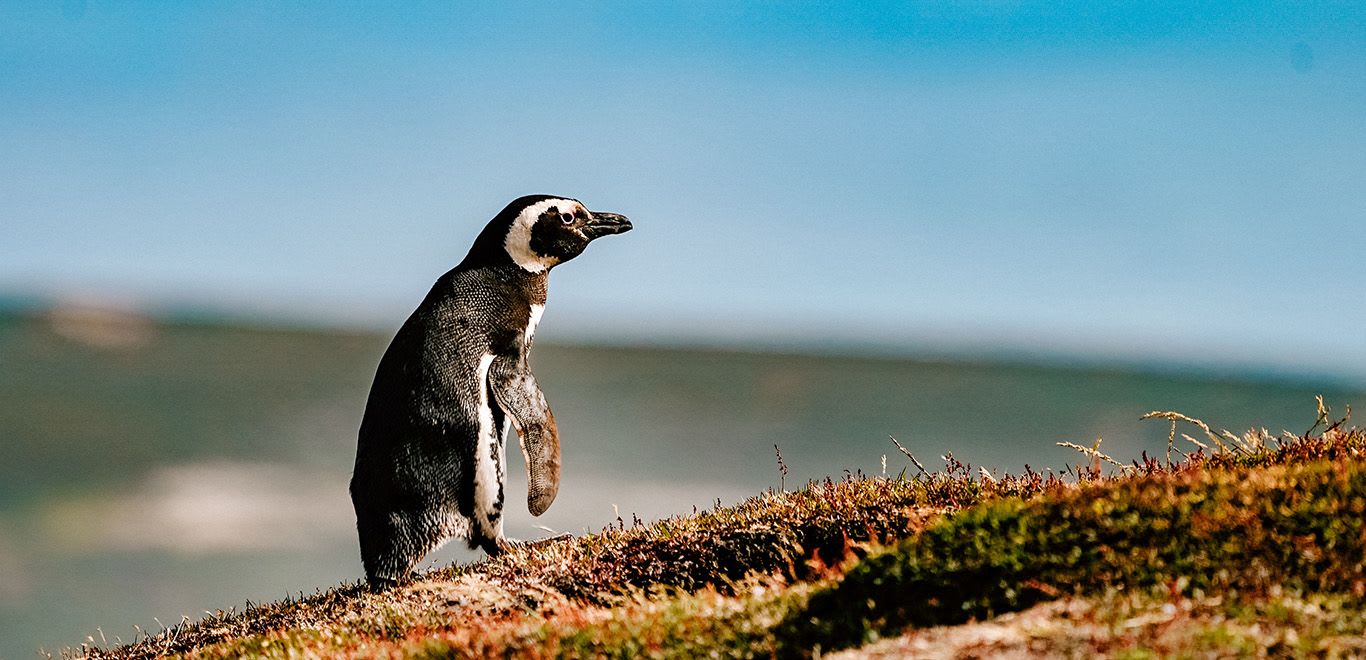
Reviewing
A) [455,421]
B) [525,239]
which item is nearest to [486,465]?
[455,421]

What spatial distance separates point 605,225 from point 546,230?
26.3 inches

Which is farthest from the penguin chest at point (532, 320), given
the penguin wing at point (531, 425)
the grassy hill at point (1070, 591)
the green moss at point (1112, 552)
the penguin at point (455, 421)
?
the green moss at point (1112, 552)

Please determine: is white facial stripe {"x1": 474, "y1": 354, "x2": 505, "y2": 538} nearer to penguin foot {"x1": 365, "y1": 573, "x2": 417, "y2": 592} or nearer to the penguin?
the penguin

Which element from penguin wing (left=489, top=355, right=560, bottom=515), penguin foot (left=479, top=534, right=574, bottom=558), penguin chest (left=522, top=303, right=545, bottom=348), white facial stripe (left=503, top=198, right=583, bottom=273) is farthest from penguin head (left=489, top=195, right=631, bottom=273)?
penguin foot (left=479, top=534, right=574, bottom=558)

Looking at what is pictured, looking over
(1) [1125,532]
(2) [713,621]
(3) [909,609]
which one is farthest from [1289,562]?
(2) [713,621]

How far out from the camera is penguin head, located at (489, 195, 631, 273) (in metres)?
10.9

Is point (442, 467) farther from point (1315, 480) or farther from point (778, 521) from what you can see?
point (1315, 480)

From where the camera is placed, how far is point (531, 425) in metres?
10.4

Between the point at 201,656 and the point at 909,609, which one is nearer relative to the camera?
the point at 909,609

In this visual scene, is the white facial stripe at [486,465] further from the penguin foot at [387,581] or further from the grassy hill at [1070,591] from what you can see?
the grassy hill at [1070,591]

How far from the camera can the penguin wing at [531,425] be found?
10.4 metres

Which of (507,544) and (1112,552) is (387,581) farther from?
(1112,552)

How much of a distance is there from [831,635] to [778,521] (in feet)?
12.9

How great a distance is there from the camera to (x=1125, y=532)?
6.22 metres
